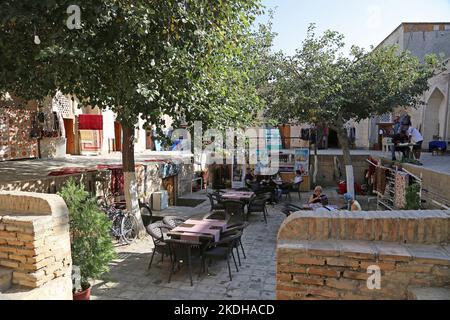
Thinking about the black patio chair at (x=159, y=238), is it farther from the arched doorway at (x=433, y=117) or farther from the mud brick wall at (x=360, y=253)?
the arched doorway at (x=433, y=117)

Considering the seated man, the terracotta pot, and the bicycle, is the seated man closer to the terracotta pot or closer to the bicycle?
the bicycle

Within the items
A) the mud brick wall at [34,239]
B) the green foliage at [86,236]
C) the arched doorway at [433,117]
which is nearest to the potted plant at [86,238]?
the green foliage at [86,236]

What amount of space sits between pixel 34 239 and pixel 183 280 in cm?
305

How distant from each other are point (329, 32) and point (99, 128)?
11.3 metres

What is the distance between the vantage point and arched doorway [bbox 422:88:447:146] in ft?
62.6

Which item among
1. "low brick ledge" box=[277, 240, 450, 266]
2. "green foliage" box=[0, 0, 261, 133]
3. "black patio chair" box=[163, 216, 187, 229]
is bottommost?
"black patio chair" box=[163, 216, 187, 229]

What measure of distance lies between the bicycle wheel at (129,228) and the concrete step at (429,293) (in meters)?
6.87

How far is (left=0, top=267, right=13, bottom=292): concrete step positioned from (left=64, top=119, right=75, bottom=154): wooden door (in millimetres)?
13365

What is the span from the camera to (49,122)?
46.4 feet

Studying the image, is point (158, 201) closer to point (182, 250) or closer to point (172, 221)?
point (172, 221)

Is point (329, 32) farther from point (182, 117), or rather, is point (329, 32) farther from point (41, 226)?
point (41, 226)

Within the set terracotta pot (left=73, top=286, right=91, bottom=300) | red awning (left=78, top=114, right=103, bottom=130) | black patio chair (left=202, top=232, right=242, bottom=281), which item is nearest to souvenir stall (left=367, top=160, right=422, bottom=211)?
black patio chair (left=202, top=232, right=242, bottom=281)

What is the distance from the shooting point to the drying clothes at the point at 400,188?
9.31 m
